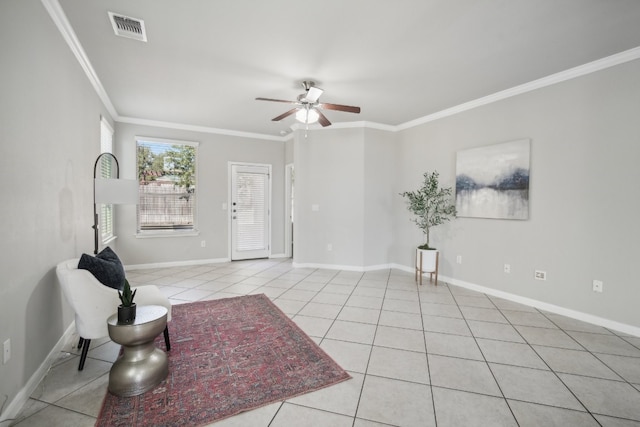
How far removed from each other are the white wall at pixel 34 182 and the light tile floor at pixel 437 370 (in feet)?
1.24

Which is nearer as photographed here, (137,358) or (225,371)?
(137,358)

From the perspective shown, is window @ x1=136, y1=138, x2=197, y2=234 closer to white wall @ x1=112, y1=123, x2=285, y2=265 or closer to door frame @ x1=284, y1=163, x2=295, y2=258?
white wall @ x1=112, y1=123, x2=285, y2=265

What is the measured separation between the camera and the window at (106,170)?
4.20 m

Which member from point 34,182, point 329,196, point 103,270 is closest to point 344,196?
point 329,196

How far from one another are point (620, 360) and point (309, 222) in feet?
14.0

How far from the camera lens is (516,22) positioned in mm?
2416

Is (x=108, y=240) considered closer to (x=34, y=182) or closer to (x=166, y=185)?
(x=166, y=185)

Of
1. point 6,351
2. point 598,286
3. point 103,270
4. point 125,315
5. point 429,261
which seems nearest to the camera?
point 6,351

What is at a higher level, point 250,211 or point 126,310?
point 250,211

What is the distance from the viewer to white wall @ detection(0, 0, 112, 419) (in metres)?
1.72

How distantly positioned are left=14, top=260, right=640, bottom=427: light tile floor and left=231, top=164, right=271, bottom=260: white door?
90.1 inches

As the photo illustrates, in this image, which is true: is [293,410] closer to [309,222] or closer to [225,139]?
[309,222]

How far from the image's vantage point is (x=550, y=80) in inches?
134

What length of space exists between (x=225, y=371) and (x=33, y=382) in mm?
1242
